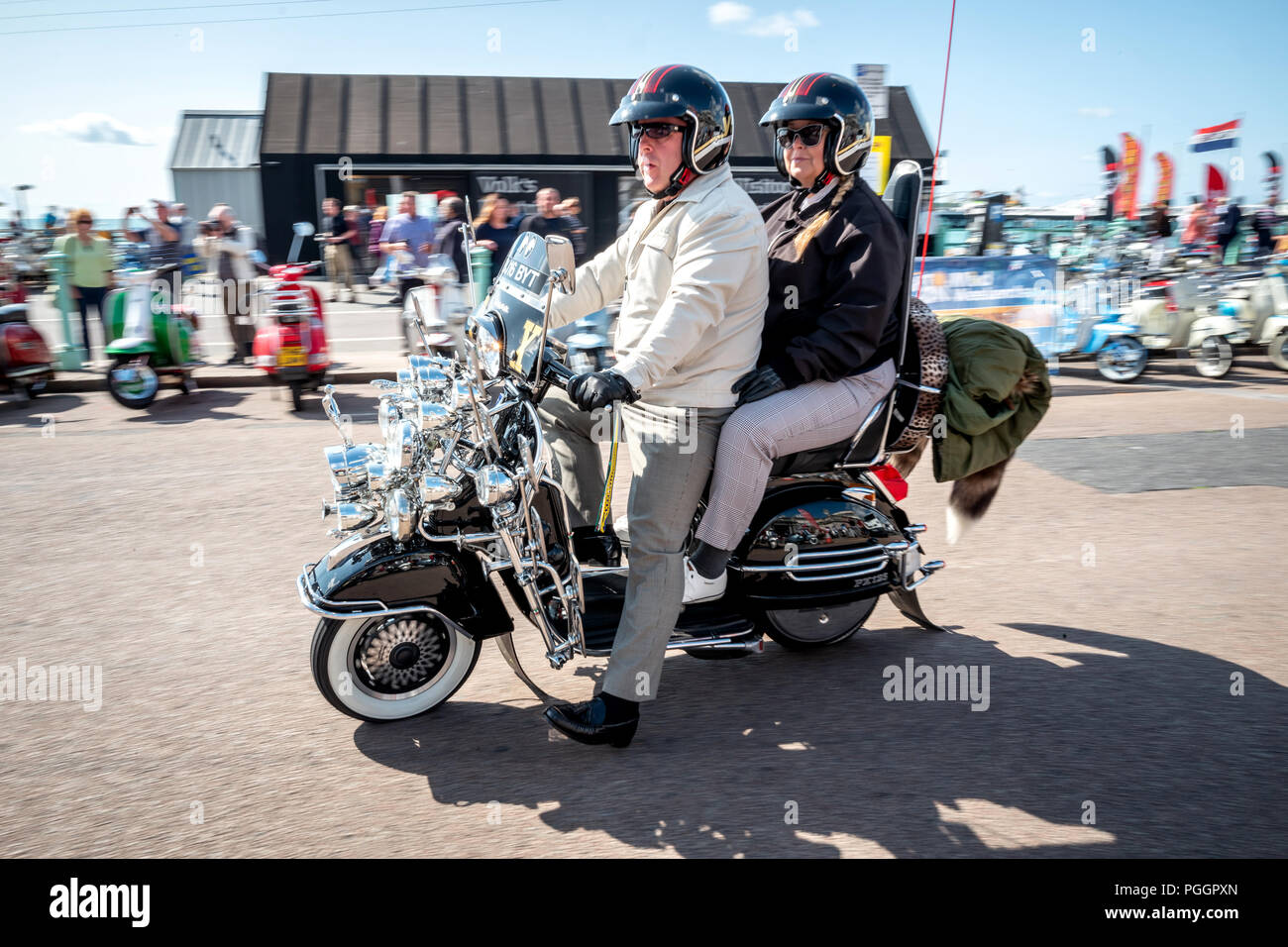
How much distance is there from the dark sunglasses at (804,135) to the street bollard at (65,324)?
31.6 feet

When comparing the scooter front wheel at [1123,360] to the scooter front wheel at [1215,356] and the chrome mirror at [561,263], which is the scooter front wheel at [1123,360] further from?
the chrome mirror at [561,263]

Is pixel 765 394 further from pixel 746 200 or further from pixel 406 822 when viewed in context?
pixel 406 822

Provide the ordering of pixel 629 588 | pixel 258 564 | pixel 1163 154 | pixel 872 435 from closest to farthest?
pixel 629 588
pixel 872 435
pixel 258 564
pixel 1163 154

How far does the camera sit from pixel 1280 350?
11.1 m

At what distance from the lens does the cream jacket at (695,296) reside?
9.91ft

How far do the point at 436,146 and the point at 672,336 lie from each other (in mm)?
21717

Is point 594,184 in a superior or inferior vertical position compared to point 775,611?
superior

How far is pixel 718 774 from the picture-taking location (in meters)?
3.10

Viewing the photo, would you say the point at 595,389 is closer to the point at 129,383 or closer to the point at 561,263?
the point at 561,263

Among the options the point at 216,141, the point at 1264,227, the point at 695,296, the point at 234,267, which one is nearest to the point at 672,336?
the point at 695,296

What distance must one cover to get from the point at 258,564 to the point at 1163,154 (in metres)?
22.0

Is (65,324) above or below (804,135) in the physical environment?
below

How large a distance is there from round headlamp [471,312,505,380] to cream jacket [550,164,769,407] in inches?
11.9
